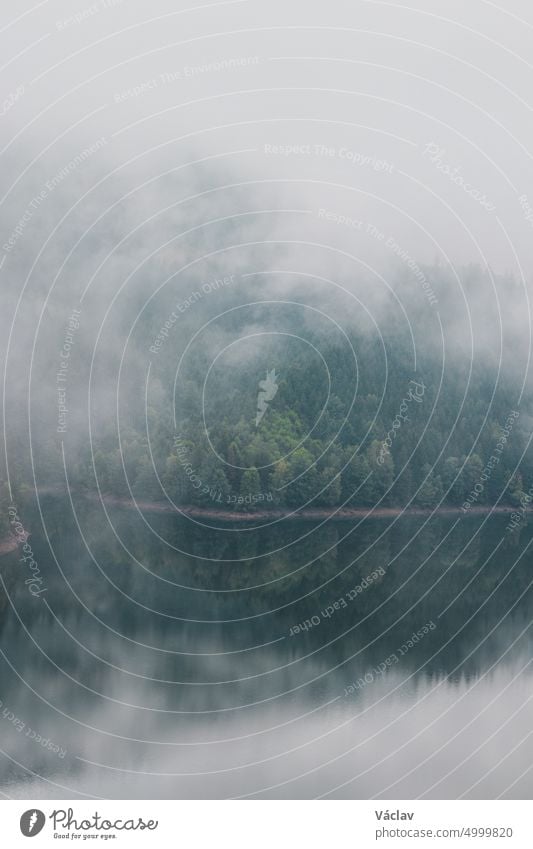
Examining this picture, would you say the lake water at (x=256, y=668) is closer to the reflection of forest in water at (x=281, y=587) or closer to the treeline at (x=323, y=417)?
the reflection of forest in water at (x=281, y=587)

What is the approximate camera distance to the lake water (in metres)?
11.4

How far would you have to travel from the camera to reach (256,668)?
1507 cm

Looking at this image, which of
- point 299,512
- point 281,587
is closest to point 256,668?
point 281,587

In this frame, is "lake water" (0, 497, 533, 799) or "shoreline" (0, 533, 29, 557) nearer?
"lake water" (0, 497, 533, 799)

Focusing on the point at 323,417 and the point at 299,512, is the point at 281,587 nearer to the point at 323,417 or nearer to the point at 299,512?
the point at 299,512

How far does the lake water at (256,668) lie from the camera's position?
11.4 metres

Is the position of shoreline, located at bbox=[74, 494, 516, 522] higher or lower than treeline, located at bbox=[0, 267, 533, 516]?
lower

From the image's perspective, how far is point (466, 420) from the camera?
29391 mm

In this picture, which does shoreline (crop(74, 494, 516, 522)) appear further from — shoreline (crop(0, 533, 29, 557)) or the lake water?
shoreline (crop(0, 533, 29, 557))

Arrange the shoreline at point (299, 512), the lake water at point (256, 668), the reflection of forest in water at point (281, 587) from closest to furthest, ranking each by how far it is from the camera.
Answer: the lake water at point (256, 668) < the reflection of forest in water at point (281, 587) < the shoreline at point (299, 512)

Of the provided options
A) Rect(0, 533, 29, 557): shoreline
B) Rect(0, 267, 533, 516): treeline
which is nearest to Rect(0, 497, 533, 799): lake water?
Rect(0, 533, 29, 557): shoreline

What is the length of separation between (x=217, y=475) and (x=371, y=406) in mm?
6294

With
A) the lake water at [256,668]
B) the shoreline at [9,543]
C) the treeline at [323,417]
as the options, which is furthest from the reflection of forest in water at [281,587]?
the treeline at [323,417]

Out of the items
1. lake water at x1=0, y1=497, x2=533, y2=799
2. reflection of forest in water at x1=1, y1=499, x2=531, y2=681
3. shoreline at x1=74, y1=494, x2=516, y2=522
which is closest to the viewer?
lake water at x1=0, y1=497, x2=533, y2=799
